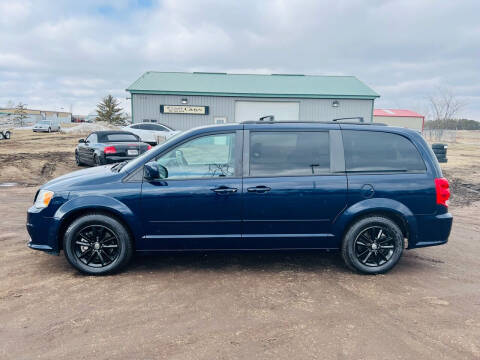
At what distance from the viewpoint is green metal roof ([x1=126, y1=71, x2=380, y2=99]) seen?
26.8 metres

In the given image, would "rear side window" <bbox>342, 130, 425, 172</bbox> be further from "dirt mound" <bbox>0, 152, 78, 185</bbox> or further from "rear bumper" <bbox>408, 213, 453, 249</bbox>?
"dirt mound" <bbox>0, 152, 78, 185</bbox>

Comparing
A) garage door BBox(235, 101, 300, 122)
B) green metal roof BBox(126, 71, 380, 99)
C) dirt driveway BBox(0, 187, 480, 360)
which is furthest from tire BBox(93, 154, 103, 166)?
garage door BBox(235, 101, 300, 122)

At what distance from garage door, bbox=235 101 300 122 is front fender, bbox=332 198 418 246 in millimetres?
23328

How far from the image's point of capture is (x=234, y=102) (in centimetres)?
2706

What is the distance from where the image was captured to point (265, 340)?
298 cm

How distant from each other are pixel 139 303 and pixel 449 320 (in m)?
2.95

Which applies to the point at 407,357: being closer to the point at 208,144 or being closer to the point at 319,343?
the point at 319,343

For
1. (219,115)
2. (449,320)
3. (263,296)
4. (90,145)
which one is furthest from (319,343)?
(219,115)

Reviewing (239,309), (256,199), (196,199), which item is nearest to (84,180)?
(196,199)

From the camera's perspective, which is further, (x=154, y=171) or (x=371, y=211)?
(x=371, y=211)

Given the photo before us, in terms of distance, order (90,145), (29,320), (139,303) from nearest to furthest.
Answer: (29,320) → (139,303) → (90,145)

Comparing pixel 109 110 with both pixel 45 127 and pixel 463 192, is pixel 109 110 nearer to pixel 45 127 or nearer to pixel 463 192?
pixel 45 127

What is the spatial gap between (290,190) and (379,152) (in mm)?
1223

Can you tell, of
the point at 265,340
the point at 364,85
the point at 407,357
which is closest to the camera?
the point at 407,357
